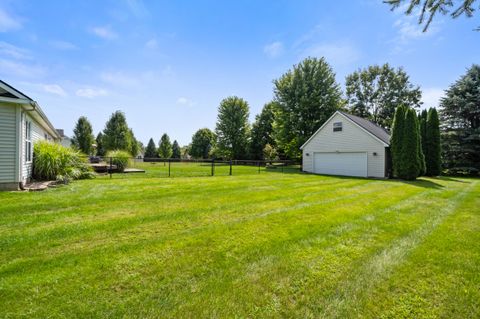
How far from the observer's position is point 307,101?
22.6 metres

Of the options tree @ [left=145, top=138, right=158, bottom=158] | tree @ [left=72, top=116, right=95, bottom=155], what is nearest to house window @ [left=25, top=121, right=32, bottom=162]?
tree @ [left=72, top=116, right=95, bottom=155]

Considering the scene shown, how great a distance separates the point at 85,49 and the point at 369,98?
34111mm

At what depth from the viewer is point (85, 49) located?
898 centimetres

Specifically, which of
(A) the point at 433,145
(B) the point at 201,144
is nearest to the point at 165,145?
(B) the point at 201,144

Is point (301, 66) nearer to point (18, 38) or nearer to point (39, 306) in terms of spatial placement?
point (18, 38)

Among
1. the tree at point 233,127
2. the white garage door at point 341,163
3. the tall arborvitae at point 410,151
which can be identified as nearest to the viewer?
the tall arborvitae at point 410,151

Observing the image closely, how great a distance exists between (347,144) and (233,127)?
66.9 ft

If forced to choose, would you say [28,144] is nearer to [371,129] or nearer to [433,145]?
[371,129]

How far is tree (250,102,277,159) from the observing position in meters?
33.5

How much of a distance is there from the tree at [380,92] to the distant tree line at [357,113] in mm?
115

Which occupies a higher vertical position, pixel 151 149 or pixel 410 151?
pixel 151 149

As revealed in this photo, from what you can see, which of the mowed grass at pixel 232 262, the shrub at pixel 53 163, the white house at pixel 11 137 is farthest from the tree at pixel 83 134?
the mowed grass at pixel 232 262

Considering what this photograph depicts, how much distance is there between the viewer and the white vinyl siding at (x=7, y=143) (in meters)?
6.25

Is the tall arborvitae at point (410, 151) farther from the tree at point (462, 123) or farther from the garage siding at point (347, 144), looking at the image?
the tree at point (462, 123)
